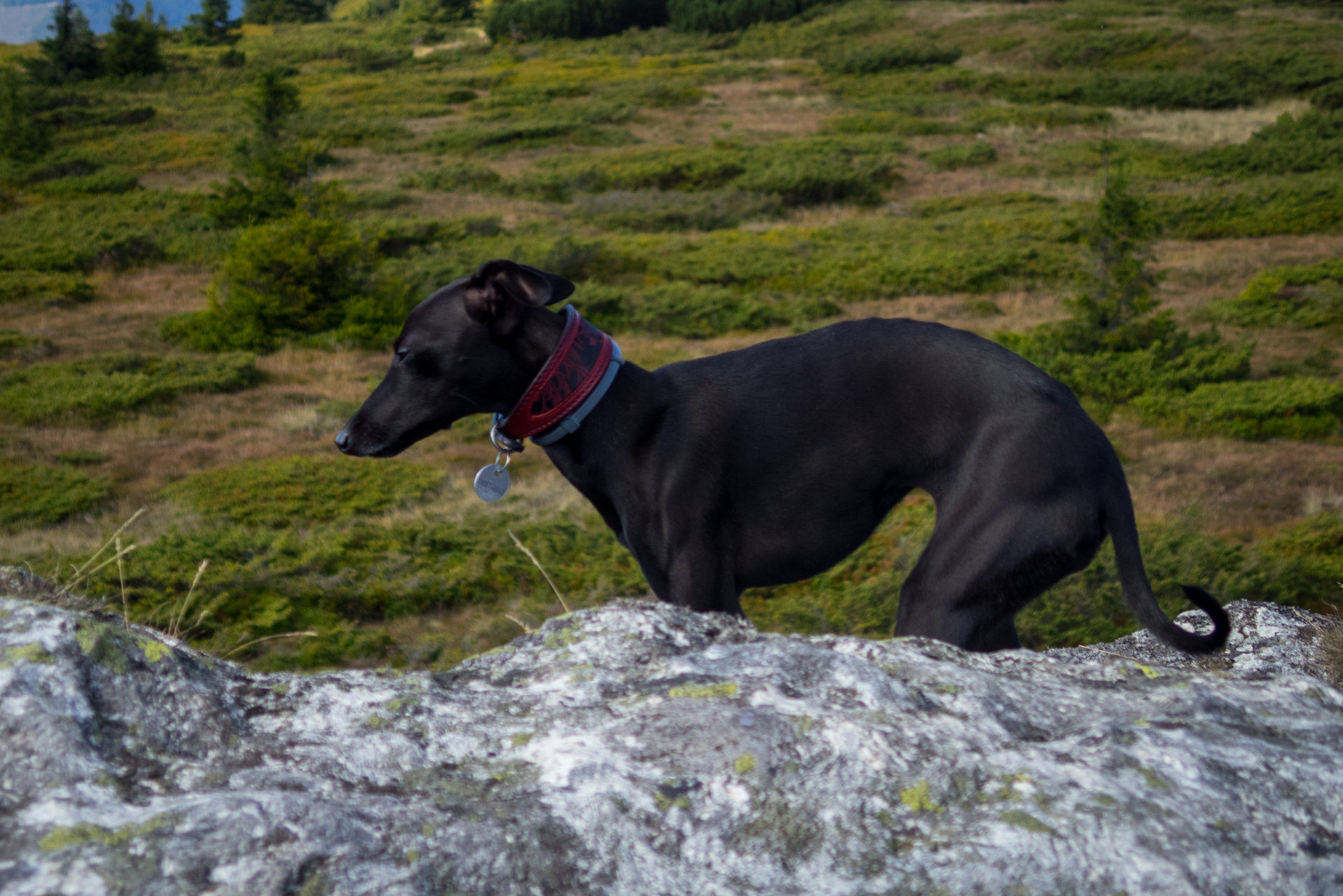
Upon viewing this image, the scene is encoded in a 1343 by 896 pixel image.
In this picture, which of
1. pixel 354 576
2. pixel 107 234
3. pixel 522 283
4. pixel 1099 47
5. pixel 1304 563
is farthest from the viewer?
pixel 1099 47

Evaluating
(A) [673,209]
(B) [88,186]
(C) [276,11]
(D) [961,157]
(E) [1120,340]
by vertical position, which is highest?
(C) [276,11]

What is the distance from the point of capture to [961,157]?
87.7ft

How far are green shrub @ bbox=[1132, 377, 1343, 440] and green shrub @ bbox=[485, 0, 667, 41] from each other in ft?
188

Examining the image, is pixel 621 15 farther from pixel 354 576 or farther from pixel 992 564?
pixel 992 564

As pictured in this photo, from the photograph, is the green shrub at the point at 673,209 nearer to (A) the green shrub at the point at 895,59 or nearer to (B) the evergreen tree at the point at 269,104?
(B) the evergreen tree at the point at 269,104

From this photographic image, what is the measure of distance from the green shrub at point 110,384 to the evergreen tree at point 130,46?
3710cm

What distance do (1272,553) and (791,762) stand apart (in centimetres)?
555

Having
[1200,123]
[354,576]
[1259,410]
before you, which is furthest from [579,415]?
[1200,123]

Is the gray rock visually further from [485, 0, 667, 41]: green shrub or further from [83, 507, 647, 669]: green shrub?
[485, 0, 667, 41]: green shrub

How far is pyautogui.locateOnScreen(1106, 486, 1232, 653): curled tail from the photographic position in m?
2.36

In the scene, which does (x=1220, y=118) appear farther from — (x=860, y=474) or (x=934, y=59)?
(x=860, y=474)

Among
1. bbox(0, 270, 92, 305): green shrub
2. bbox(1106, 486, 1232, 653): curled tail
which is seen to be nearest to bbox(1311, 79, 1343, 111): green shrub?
bbox(0, 270, 92, 305): green shrub

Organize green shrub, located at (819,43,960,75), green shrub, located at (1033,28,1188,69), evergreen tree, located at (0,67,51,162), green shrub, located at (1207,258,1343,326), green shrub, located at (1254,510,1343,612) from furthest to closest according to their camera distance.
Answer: green shrub, located at (819,43,960,75) → green shrub, located at (1033,28,1188,69) → evergreen tree, located at (0,67,51,162) → green shrub, located at (1207,258,1343,326) → green shrub, located at (1254,510,1343,612)

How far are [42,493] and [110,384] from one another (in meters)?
3.67
